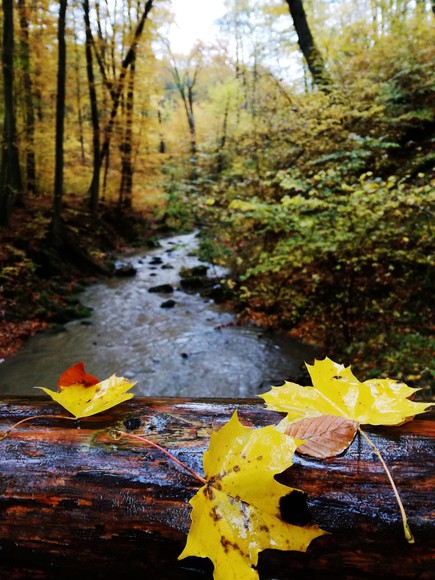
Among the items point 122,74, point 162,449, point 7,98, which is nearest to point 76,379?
point 162,449

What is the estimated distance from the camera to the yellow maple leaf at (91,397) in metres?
0.85

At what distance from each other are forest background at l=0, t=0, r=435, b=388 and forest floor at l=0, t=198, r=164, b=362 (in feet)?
0.17

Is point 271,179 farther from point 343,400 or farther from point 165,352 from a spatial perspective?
point 343,400

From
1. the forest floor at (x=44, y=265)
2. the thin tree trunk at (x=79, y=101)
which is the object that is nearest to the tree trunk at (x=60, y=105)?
the forest floor at (x=44, y=265)

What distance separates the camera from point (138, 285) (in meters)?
10.7

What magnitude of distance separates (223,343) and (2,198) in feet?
25.5

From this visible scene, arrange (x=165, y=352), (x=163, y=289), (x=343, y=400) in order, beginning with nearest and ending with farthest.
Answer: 1. (x=343, y=400)
2. (x=165, y=352)
3. (x=163, y=289)

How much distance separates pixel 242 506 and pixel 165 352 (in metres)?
5.93

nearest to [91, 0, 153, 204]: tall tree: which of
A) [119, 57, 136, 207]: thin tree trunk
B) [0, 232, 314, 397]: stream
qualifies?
[119, 57, 136, 207]: thin tree trunk

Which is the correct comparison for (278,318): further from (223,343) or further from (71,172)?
(71,172)

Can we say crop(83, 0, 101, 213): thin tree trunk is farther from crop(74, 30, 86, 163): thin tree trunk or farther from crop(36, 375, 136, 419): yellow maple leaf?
crop(36, 375, 136, 419): yellow maple leaf

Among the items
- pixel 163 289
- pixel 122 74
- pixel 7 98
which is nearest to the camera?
pixel 7 98

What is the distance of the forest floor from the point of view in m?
7.30

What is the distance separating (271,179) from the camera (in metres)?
6.93
